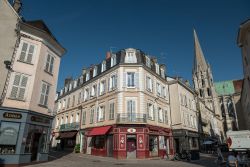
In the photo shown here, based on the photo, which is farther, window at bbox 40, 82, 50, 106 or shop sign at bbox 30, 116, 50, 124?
window at bbox 40, 82, 50, 106

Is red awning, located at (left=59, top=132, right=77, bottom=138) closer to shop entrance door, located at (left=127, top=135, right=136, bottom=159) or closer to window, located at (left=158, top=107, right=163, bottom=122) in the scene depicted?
shop entrance door, located at (left=127, top=135, right=136, bottom=159)

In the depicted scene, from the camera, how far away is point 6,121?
11.7m

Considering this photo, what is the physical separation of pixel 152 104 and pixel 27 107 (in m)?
13.9

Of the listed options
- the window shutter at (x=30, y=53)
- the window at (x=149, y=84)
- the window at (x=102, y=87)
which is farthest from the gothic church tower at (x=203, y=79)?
the window shutter at (x=30, y=53)

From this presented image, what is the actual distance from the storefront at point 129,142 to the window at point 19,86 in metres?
9.51

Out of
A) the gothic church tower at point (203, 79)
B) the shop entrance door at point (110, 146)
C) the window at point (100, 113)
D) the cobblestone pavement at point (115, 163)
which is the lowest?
the cobblestone pavement at point (115, 163)

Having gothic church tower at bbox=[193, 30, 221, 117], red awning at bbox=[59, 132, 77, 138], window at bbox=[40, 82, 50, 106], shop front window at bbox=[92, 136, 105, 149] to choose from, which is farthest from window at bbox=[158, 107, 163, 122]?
gothic church tower at bbox=[193, 30, 221, 117]

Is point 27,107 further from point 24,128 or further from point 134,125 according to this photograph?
point 134,125

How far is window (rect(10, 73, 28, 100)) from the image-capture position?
12618mm

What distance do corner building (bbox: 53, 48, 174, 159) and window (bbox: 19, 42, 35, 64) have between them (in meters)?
9.69

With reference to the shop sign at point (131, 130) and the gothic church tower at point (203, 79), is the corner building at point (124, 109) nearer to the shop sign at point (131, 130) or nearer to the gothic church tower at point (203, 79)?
the shop sign at point (131, 130)

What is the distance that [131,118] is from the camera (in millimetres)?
19266

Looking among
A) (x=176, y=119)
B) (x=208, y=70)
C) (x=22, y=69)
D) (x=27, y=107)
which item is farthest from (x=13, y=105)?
→ (x=208, y=70)

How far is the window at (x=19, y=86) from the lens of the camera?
497 inches
